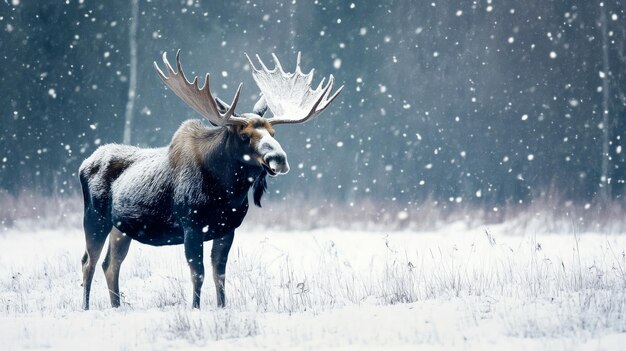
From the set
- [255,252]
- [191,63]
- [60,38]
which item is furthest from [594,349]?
[60,38]

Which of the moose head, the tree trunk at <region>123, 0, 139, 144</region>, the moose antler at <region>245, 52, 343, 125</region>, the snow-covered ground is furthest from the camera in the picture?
the tree trunk at <region>123, 0, 139, 144</region>

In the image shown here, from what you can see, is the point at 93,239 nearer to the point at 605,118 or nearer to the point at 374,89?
the point at 374,89

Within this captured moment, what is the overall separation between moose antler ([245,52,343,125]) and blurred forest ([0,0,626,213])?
5992 mm

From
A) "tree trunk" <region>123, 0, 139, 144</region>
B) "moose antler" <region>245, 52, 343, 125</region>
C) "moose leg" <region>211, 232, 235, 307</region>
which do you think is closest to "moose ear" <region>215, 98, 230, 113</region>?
"moose antler" <region>245, 52, 343, 125</region>

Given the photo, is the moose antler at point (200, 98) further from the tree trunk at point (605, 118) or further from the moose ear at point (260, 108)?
the tree trunk at point (605, 118)

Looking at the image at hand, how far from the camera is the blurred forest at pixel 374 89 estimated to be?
12969mm

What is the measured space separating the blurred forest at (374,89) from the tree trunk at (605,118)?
24 millimetres

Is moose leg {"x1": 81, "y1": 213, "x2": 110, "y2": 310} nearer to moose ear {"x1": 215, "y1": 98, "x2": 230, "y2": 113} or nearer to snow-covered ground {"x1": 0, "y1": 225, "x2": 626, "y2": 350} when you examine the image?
snow-covered ground {"x1": 0, "y1": 225, "x2": 626, "y2": 350}

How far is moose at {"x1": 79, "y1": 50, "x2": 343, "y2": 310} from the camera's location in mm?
5727

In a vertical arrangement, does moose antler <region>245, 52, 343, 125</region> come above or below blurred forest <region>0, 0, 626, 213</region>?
below

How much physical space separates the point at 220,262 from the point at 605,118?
9.32 meters

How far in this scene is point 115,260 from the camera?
6629 millimetres

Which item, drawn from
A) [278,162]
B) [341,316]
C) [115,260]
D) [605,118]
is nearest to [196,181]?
[278,162]

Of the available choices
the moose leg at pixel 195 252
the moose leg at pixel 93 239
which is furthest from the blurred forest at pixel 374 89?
the moose leg at pixel 195 252
